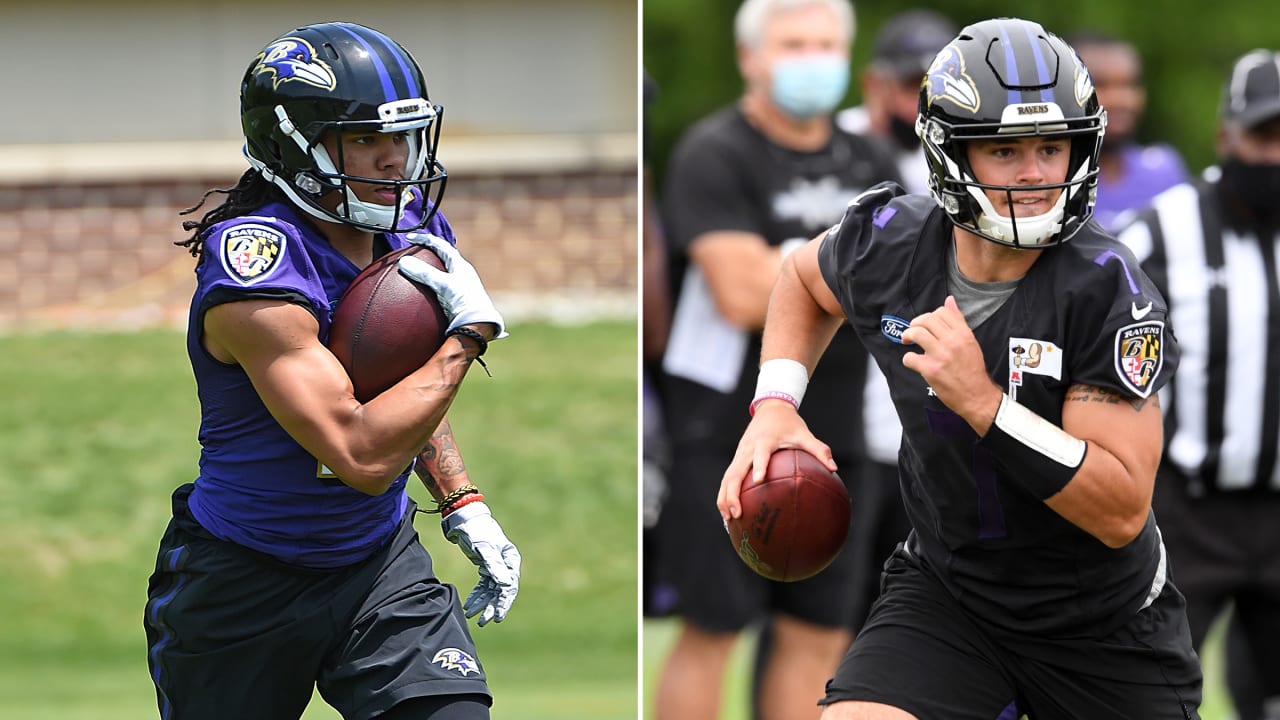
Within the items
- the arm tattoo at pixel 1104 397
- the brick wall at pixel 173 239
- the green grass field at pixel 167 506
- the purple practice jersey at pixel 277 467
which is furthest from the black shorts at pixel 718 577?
the brick wall at pixel 173 239

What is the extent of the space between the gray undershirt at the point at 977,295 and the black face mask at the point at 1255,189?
2378mm

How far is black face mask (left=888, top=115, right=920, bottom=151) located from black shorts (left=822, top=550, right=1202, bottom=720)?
13.3ft

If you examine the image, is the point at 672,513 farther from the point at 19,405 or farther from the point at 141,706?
the point at 19,405

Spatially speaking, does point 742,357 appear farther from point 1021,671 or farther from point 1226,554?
point 1021,671

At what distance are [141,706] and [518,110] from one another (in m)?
10.3

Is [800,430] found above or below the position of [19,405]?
above

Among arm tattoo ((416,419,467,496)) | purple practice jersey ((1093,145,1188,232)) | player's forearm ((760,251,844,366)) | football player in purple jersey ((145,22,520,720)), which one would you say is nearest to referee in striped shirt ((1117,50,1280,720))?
player's forearm ((760,251,844,366))

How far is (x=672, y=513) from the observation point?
6.29 m

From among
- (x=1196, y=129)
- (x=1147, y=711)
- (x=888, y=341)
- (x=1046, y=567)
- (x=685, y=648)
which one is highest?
(x=888, y=341)

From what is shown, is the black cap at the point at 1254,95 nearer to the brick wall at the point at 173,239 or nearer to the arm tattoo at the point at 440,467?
the arm tattoo at the point at 440,467

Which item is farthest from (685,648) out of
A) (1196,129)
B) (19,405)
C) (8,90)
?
(1196,129)

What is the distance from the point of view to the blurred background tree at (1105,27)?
19391mm

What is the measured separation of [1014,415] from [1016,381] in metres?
0.14

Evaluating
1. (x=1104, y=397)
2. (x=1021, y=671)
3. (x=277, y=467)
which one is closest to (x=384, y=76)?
(x=277, y=467)
